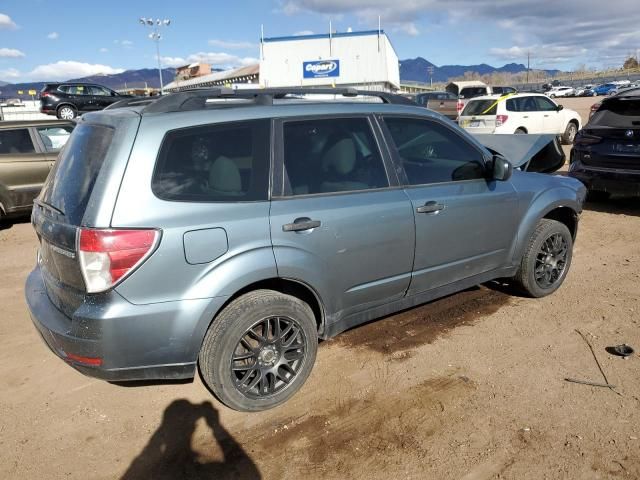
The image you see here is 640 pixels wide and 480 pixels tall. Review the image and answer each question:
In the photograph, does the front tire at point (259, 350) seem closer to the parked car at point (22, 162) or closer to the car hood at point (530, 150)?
the car hood at point (530, 150)

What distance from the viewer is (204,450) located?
2.75 metres

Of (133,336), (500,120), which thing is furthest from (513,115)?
(133,336)

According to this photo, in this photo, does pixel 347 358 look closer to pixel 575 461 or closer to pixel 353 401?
pixel 353 401

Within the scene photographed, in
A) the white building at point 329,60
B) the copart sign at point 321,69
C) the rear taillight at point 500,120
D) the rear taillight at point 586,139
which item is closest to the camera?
the rear taillight at point 586,139

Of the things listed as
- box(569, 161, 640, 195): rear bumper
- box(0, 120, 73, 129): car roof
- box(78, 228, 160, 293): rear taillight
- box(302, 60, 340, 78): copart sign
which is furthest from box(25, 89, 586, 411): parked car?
box(302, 60, 340, 78): copart sign

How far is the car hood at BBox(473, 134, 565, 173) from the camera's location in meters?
5.20

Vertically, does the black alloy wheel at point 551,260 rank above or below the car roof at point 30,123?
below

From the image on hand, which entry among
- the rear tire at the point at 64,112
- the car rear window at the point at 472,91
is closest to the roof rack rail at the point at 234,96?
the rear tire at the point at 64,112

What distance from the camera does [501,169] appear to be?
12.6ft

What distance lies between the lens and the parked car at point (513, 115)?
1325cm

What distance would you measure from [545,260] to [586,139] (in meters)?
3.90

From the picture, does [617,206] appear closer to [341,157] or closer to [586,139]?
[586,139]

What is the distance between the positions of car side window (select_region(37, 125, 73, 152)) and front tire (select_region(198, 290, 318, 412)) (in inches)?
260

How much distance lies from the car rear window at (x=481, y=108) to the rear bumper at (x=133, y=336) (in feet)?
40.2
